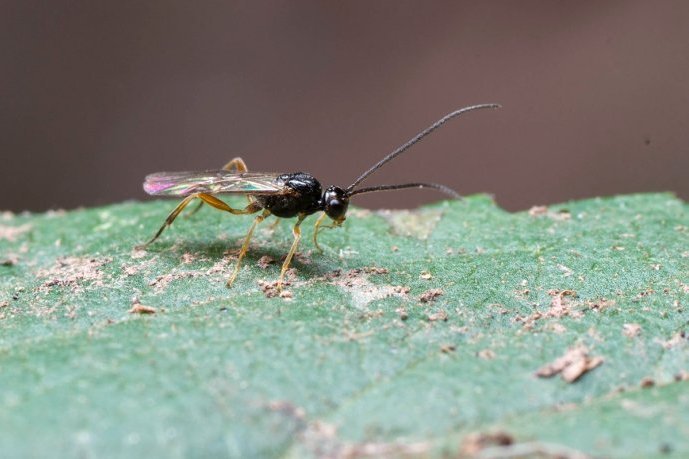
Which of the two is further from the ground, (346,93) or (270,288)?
(346,93)

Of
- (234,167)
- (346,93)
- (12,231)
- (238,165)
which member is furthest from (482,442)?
Answer: (346,93)

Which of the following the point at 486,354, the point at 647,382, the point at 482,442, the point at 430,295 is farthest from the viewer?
the point at 430,295

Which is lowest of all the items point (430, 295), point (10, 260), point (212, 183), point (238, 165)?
point (10, 260)

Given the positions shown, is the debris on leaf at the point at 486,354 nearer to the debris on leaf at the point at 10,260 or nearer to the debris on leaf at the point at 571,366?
the debris on leaf at the point at 571,366

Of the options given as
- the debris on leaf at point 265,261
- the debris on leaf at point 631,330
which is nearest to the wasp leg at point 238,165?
the debris on leaf at point 265,261

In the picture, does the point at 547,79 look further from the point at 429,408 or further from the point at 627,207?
the point at 429,408

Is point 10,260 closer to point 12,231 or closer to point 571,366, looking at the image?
point 12,231
